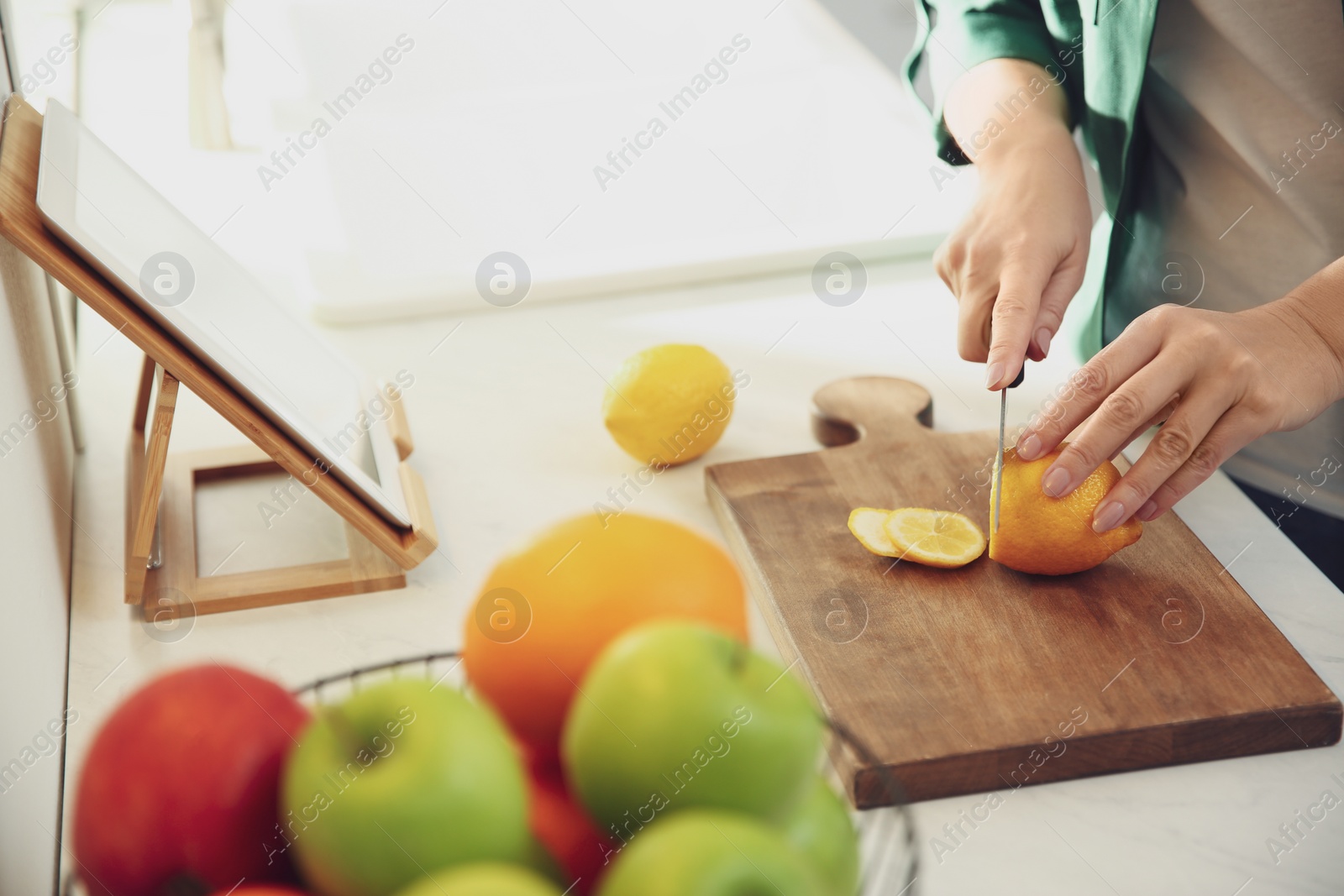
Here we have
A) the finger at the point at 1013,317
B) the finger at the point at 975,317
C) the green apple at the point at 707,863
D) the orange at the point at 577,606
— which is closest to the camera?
the green apple at the point at 707,863

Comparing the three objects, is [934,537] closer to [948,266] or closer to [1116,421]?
[1116,421]

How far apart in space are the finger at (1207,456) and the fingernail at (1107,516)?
0.05 m

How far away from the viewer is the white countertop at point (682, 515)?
75 cm

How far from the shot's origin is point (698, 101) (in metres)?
1.90

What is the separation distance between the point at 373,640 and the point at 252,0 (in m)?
2.02

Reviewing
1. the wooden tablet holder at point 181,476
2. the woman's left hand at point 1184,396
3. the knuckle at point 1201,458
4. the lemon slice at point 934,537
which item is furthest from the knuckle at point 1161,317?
the wooden tablet holder at point 181,476

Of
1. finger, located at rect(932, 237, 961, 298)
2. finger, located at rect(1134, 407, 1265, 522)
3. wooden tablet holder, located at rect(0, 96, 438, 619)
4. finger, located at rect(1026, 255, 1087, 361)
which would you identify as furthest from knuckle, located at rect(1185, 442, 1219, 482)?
wooden tablet holder, located at rect(0, 96, 438, 619)

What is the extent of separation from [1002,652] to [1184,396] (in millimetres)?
279

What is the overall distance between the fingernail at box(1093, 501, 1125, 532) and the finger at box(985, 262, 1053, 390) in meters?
0.15

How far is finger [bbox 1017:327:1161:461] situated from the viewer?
3.13ft

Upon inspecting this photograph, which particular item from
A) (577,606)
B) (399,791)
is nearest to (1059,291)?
(577,606)

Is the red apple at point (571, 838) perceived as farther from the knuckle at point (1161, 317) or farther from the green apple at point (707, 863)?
the knuckle at point (1161, 317)

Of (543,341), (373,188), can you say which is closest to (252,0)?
(373,188)

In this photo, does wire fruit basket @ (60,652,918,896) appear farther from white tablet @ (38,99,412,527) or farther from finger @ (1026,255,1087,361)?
finger @ (1026,255,1087,361)
